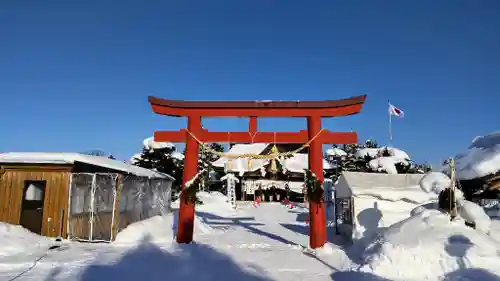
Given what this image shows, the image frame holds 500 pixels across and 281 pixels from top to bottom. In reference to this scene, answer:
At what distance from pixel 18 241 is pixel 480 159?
13.7 meters

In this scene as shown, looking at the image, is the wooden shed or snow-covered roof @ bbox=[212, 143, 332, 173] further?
snow-covered roof @ bbox=[212, 143, 332, 173]

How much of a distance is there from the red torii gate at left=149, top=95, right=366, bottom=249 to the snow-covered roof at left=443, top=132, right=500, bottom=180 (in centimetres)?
343

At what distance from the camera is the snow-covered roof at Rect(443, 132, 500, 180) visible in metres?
9.54

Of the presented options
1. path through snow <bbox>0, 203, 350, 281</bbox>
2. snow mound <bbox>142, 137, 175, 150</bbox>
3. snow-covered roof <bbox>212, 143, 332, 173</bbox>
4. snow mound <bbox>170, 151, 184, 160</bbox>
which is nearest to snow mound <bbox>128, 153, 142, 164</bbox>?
snow mound <bbox>142, 137, 175, 150</bbox>

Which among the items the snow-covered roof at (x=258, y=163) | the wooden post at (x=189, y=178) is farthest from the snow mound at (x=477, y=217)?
the snow-covered roof at (x=258, y=163)

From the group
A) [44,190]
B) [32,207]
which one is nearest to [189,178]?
[44,190]

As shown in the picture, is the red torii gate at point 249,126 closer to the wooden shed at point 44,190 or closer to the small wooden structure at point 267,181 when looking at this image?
the wooden shed at point 44,190

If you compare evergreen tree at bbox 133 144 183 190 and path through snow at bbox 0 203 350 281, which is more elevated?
evergreen tree at bbox 133 144 183 190

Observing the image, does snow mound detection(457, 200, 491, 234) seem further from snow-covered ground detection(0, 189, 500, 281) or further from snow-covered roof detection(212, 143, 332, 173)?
snow-covered roof detection(212, 143, 332, 173)

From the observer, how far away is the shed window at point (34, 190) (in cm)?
1410

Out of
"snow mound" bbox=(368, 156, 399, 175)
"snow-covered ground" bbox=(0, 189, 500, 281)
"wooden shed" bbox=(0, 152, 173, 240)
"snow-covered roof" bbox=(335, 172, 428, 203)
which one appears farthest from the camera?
"snow mound" bbox=(368, 156, 399, 175)

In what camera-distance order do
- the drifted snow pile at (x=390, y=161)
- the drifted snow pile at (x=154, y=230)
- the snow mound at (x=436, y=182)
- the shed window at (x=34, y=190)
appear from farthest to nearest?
the drifted snow pile at (x=390, y=161)
the shed window at (x=34, y=190)
the drifted snow pile at (x=154, y=230)
the snow mound at (x=436, y=182)

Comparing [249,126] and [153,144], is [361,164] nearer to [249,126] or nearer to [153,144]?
[153,144]

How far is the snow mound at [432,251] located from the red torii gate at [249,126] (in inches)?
148
